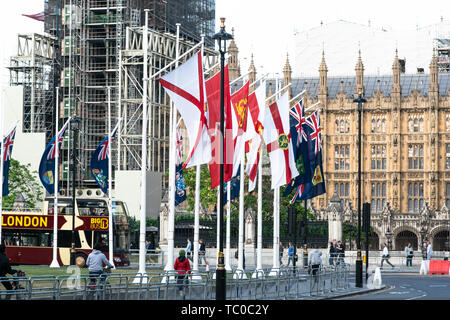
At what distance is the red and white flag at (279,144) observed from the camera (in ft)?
114

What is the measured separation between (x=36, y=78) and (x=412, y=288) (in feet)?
170

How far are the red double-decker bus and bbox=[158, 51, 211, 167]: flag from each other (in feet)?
66.2

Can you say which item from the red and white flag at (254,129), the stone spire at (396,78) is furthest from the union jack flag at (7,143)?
the stone spire at (396,78)

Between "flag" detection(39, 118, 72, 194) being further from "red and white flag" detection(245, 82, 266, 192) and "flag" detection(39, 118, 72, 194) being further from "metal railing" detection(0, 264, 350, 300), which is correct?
"metal railing" detection(0, 264, 350, 300)

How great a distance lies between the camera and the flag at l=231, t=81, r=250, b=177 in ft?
105

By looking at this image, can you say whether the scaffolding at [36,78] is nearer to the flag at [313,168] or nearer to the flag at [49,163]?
the flag at [49,163]

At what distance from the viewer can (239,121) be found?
32.3 m

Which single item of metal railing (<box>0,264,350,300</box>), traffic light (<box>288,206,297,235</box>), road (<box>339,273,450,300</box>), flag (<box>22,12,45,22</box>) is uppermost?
flag (<box>22,12,45,22</box>)

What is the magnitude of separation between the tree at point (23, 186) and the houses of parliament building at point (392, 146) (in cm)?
2551

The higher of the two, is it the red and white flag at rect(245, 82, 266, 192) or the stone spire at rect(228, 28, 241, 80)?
the stone spire at rect(228, 28, 241, 80)

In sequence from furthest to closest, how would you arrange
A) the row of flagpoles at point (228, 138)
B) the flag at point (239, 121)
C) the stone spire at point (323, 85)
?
the stone spire at point (323, 85), the flag at point (239, 121), the row of flagpoles at point (228, 138)

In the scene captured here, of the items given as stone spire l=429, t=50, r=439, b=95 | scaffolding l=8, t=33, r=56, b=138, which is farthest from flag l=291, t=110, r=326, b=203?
stone spire l=429, t=50, r=439, b=95

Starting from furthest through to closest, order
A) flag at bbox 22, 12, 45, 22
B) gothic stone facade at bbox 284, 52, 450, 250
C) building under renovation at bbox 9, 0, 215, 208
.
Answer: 1. gothic stone facade at bbox 284, 52, 450, 250
2. flag at bbox 22, 12, 45, 22
3. building under renovation at bbox 9, 0, 215, 208
